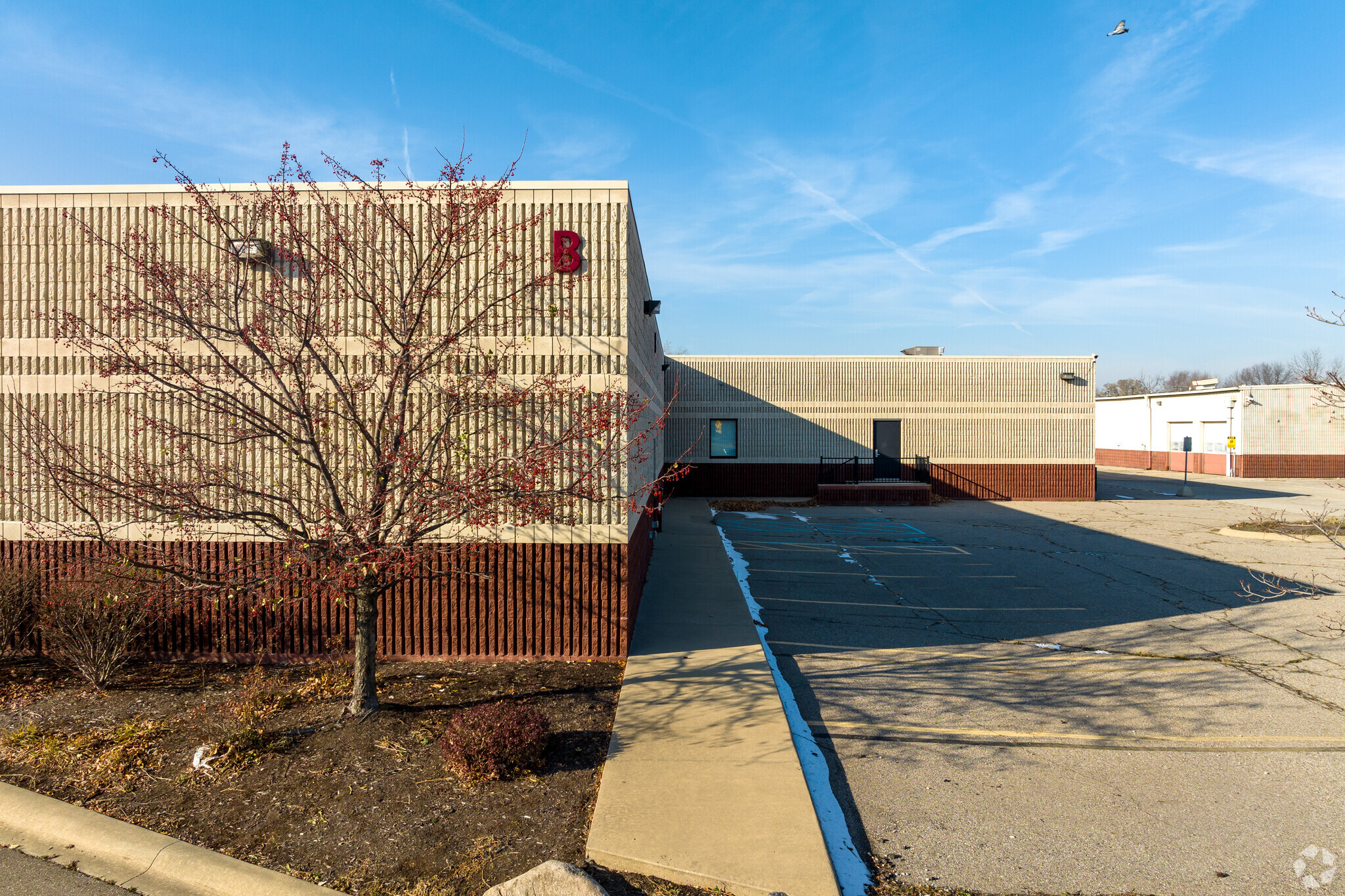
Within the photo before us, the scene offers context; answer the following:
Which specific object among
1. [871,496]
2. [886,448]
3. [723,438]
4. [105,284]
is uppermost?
[105,284]

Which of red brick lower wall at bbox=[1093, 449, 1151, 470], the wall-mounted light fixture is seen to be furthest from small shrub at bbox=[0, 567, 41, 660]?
red brick lower wall at bbox=[1093, 449, 1151, 470]

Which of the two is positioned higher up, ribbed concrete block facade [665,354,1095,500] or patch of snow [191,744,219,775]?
ribbed concrete block facade [665,354,1095,500]

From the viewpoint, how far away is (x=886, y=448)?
89.6ft

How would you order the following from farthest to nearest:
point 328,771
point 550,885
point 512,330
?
point 512,330 < point 328,771 < point 550,885

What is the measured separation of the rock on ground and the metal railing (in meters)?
24.0

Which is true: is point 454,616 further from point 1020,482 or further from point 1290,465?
point 1290,465

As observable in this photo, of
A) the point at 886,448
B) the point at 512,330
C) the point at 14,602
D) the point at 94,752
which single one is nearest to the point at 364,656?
the point at 94,752

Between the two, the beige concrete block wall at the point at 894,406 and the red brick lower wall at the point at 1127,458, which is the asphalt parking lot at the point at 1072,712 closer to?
the beige concrete block wall at the point at 894,406

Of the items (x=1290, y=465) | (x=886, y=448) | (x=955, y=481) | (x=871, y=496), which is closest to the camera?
(x=871, y=496)

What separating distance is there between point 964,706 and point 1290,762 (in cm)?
253

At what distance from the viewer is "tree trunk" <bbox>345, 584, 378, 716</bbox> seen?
19.6 feet

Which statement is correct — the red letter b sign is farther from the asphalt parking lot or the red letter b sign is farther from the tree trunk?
the asphalt parking lot

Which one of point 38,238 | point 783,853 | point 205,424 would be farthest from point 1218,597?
point 38,238

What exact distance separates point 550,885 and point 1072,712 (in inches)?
218
